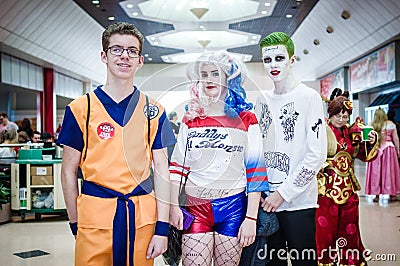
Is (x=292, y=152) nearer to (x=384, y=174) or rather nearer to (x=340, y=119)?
(x=340, y=119)

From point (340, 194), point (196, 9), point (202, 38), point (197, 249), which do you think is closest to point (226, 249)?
point (197, 249)

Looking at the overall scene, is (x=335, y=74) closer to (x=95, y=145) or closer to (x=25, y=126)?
(x=25, y=126)

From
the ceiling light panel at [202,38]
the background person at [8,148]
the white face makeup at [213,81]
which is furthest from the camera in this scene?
the ceiling light panel at [202,38]

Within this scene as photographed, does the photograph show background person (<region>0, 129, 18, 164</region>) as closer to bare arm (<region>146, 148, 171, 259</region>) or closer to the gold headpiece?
the gold headpiece

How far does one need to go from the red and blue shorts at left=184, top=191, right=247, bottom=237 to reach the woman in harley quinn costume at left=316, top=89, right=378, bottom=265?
1.55 meters

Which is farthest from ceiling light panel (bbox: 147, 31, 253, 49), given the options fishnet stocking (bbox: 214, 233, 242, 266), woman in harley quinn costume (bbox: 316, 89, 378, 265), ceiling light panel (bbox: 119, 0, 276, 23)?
fishnet stocking (bbox: 214, 233, 242, 266)

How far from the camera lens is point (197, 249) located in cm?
200

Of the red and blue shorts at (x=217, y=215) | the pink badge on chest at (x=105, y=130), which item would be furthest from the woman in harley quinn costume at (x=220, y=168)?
the pink badge on chest at (x=105, y=130)

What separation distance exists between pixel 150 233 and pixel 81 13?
11.6m

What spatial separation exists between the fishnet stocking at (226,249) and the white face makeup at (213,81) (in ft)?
1.90

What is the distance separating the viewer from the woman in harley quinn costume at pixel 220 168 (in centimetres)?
197

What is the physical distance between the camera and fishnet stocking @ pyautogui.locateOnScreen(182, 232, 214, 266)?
200 cm

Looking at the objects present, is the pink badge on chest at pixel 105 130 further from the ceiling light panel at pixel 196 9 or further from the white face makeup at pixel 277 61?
the ceiling light panel at pixel 196 9

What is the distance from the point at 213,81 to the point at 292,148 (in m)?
0.58
